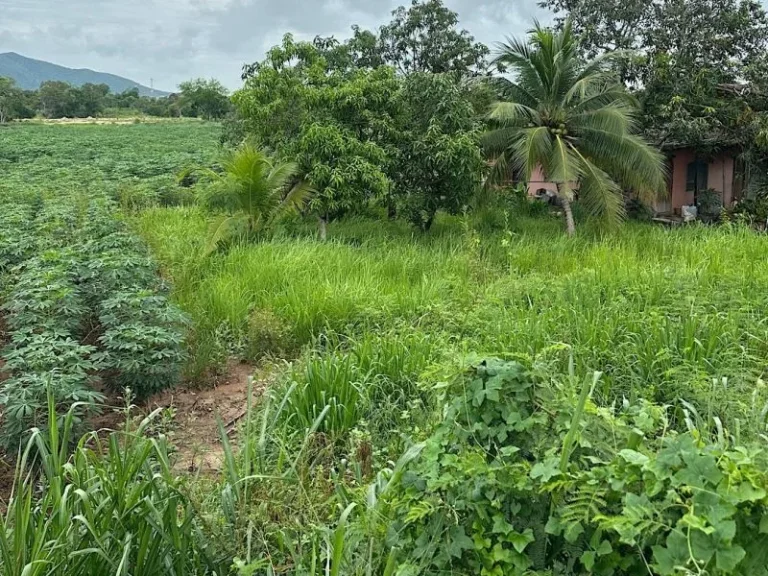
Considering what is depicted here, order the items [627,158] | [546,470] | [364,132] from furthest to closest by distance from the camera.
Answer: [627,158] < [364,132] < [546,470]

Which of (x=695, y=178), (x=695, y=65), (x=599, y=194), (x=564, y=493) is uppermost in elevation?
(x=695, y=65)

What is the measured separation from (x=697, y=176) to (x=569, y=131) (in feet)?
20.4

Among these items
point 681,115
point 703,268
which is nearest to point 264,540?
point 703,268

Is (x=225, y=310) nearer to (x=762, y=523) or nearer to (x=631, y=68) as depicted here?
(x=762, y=523)

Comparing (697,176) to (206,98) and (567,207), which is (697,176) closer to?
(567,207)

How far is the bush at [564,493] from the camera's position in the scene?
1554 millimetres

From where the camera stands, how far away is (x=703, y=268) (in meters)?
6.62

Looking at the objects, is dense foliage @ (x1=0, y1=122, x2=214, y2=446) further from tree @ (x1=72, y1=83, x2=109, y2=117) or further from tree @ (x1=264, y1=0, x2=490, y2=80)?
tree @ (x1=72, y1=83, x2=109, y2=117)

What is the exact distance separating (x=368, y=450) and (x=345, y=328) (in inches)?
88.1

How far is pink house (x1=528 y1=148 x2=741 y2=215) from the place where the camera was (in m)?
15.2

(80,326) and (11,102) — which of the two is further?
(11,102)

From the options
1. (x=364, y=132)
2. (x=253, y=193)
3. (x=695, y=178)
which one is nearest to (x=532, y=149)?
(x=364, y=132)

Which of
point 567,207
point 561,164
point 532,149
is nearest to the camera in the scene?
point 561,164

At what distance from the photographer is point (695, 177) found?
16.0m
